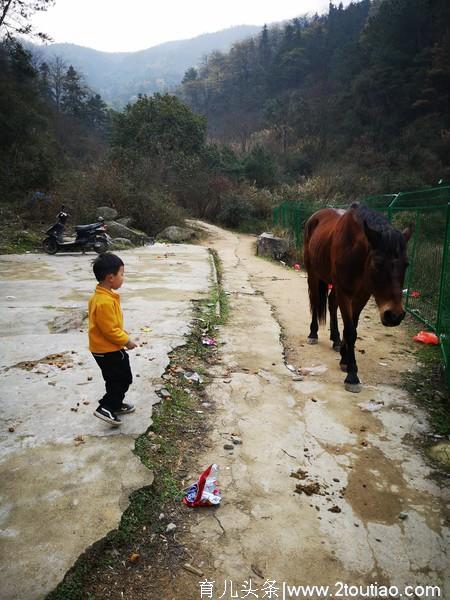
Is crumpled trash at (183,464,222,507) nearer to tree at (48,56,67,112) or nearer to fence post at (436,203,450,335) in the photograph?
fence post at (436,203,450,335)

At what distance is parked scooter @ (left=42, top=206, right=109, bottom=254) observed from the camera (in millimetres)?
10891

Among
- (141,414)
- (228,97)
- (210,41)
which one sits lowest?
(141,414)

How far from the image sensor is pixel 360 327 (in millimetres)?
5746

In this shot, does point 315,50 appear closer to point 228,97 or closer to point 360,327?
point 228,97

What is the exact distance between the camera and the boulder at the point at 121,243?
12442 mm

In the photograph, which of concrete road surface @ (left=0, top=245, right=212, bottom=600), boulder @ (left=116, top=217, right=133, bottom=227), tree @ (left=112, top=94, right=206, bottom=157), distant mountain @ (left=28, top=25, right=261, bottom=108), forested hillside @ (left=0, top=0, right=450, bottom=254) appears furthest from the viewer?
distant mountain @ (left=28, top=25, right=261, bottom=108)

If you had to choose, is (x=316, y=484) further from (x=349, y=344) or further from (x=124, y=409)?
(x=349, y=344)

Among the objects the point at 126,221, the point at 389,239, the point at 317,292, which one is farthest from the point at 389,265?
the point at 126,221

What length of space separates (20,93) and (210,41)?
20809 cm

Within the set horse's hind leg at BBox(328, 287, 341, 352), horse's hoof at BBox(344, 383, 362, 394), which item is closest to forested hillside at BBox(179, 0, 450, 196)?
horse's hind leg at BBox(328, 287, 341, 352)

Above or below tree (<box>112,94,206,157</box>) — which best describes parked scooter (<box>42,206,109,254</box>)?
below

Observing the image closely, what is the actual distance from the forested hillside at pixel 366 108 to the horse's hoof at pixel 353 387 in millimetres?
22773

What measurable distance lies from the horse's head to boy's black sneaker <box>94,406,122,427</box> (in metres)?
2.20

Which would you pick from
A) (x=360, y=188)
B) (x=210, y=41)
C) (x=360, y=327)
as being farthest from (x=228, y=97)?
(x=210, y=41)
